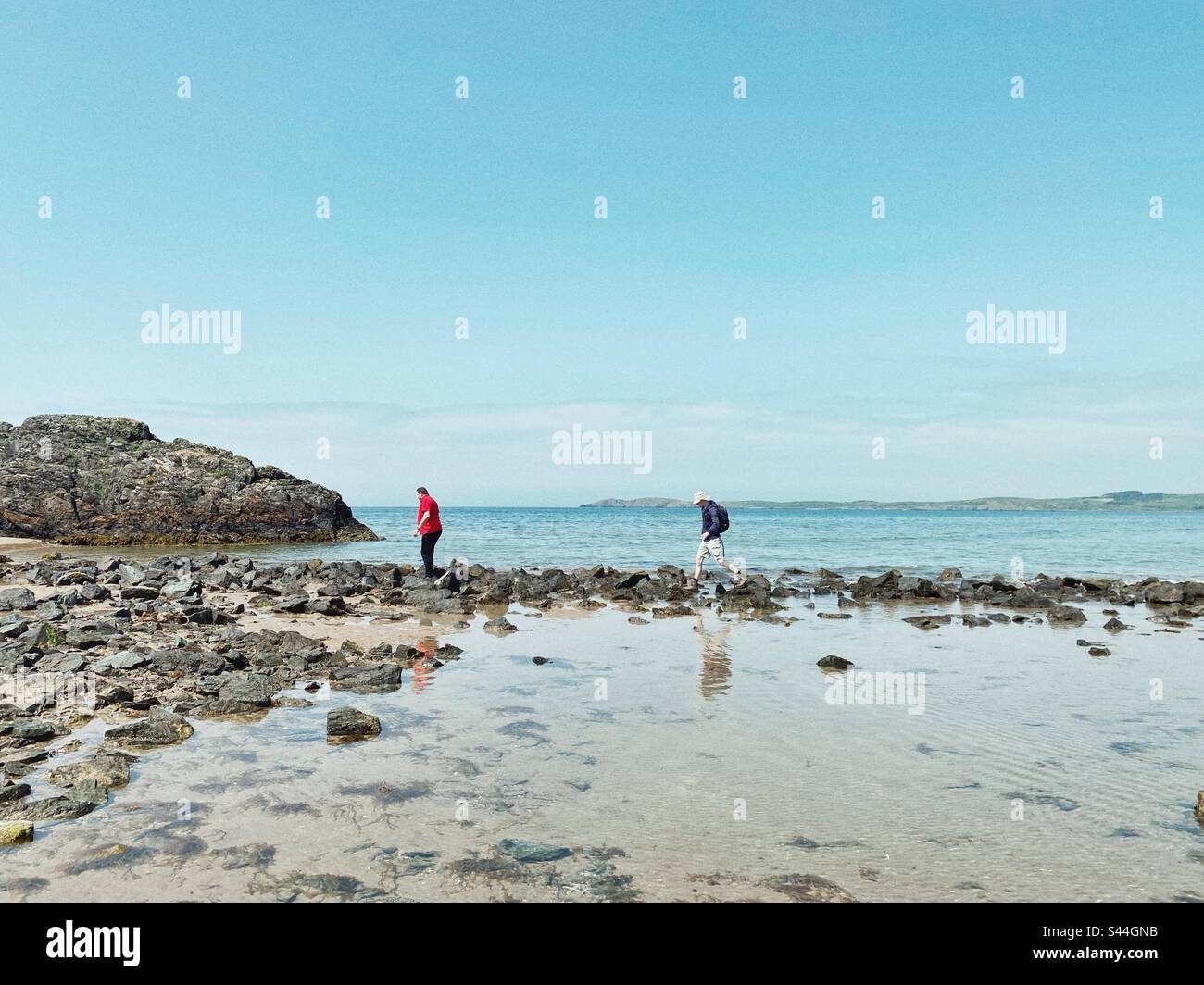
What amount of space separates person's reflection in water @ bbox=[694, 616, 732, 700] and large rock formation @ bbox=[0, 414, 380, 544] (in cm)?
3827

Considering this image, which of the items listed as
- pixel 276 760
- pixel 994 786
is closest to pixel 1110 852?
pixel 994 786

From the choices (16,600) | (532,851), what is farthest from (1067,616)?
(16,600)

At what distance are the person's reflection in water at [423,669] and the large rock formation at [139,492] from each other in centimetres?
3683

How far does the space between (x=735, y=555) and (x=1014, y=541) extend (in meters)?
29.0

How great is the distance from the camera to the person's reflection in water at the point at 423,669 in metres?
11.5

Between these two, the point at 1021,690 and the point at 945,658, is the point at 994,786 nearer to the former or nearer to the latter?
the point at 1021,690

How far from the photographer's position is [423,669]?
41.1 feet

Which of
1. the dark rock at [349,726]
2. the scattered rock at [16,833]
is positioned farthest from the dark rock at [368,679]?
the scattered rock at [16,833]

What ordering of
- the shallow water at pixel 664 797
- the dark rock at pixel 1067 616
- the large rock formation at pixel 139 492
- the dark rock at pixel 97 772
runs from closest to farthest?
1. the shallow water at pixel 664 797
2. the dark rock at pixel 97 772
3. the dark rock at pixel 1067 616
4. the large rock formation at pixel 139 492

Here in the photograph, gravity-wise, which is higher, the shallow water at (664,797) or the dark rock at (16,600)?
the dark rock at (16,600)

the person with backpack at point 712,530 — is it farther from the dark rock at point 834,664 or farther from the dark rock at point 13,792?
the dark rock at point 13,792

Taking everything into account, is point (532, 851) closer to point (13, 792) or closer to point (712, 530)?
point (13, 792)

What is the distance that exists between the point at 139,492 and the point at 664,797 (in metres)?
48.4

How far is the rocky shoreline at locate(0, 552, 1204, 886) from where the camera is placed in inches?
340
